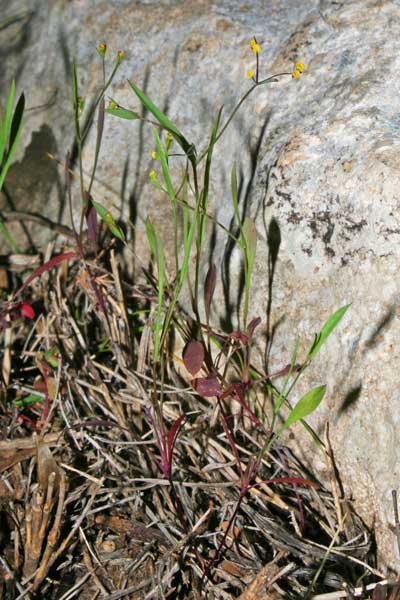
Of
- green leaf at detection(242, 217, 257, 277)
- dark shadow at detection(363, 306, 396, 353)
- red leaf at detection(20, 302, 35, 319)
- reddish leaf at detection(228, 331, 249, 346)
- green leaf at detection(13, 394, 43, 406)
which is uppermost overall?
green leaf at detection(242, 217, 257, 277)

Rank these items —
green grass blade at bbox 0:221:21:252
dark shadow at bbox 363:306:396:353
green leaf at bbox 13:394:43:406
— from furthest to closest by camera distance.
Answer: green grass blade at bbox 0:221:21:252 < green leaf at bbox 13:394:43:406 < dark shadow at bbox 363:306:396:353

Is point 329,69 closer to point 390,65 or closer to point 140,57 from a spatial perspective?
point 390,65

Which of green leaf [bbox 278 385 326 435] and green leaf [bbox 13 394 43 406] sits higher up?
green leaf [bbox 278 385 326 435]

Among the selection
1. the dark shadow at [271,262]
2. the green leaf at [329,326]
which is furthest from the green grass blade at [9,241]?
the green leaf at [329,326]

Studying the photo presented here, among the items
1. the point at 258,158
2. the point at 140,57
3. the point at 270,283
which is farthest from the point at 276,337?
the point at 140,57

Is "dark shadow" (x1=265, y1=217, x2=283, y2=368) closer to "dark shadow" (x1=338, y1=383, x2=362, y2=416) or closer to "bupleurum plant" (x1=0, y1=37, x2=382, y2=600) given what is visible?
"bupleurum plant" (x1=0, y1=37, x2=382, y2=600)

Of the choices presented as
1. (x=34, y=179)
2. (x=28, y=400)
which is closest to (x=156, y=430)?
(x=28, y=400)

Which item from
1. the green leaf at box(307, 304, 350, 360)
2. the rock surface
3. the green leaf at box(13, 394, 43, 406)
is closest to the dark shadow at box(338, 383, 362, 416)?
the rock surface
